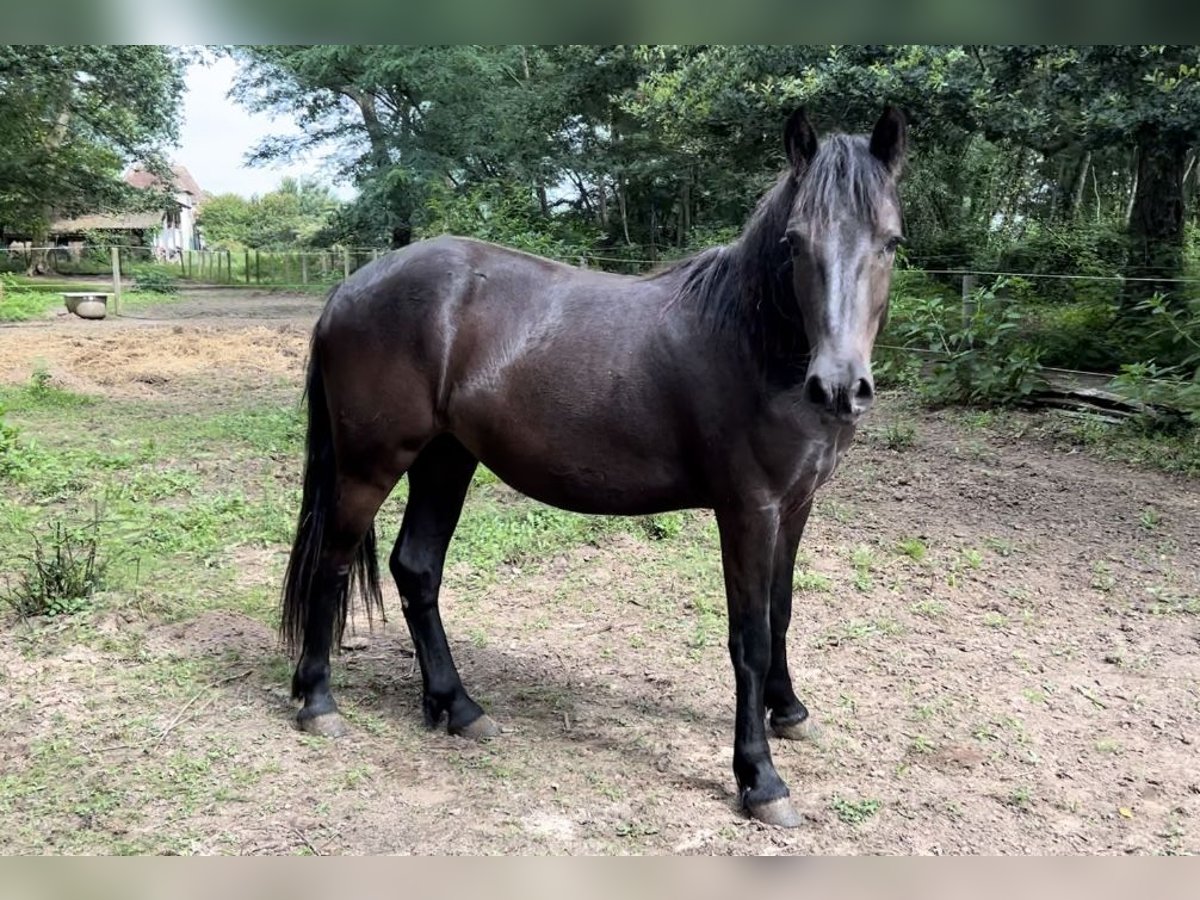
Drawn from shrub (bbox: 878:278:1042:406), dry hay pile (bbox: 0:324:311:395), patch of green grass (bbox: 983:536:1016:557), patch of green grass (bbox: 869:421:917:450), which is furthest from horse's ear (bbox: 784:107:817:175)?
dry hay pile (bbox: 0:324:311:395)

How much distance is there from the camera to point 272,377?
10.0 metres

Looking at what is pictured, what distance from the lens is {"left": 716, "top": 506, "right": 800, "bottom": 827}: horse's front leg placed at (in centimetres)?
252

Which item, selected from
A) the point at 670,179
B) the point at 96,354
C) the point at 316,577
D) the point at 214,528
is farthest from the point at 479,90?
the point at 316,577

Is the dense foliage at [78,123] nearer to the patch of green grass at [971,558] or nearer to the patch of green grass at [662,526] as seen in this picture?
the patch of green grass at [662,526]

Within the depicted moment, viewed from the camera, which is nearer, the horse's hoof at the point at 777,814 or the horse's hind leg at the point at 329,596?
the horse's hoof at the point at 777,814

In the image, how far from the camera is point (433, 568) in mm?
3176

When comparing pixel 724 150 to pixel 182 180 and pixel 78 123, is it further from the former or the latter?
pixel 182 180

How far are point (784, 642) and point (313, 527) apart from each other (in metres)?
1.75

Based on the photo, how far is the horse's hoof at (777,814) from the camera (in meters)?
2.51

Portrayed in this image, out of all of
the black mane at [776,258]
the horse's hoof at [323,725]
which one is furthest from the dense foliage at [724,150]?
the horse's hoof at [323,725]

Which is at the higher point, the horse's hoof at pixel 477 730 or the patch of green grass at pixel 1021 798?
the patch of green grass at pixel 1021 798

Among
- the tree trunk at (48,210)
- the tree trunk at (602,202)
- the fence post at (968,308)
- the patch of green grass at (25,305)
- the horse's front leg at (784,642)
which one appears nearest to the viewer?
the horse's front leg at (784,642)

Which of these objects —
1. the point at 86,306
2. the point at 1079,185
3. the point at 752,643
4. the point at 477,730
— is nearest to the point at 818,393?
the point at 752,643
